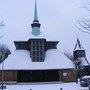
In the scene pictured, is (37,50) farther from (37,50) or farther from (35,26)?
(35,26)

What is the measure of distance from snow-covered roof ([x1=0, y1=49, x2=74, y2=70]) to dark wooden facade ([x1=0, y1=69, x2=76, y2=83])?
1.11 meters

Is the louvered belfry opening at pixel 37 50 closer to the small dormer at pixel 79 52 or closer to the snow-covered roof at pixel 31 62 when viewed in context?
the snow-covered roof at pixel 31 62

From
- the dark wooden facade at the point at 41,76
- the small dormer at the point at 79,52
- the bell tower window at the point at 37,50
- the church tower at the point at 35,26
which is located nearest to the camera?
the dark wooden facade at the point at 41,76

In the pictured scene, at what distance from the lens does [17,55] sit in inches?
2122

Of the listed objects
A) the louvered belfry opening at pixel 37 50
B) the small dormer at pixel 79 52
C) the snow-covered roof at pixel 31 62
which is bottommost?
the snow-covered roof at pixel 31 62

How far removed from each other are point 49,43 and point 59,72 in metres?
6.43

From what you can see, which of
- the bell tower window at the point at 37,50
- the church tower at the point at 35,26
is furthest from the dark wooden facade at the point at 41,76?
the church tower at the point at 35,26

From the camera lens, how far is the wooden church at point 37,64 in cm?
5134

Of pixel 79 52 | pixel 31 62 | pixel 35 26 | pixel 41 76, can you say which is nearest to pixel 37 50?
pixel 31 62

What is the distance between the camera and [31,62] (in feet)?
172

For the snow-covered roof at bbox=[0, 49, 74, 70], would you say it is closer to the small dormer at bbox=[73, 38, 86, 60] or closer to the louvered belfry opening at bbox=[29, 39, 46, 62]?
the louvered belfry opening at bbox=[29, 39, 46, 62]

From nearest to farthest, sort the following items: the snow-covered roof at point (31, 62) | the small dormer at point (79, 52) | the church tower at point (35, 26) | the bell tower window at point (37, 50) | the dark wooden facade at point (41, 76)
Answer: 1. the snow-covered roof at point (31, 62)
2. the dark wooden facade at point (41, 76)
3. the bell tower window at point (37, 50)
4. the church tower at point (35, 26)
5. the small dormer at point (79, 52)

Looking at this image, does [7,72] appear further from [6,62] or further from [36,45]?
[36,45]

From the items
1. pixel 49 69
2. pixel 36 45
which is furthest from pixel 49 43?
pixel 49 69
